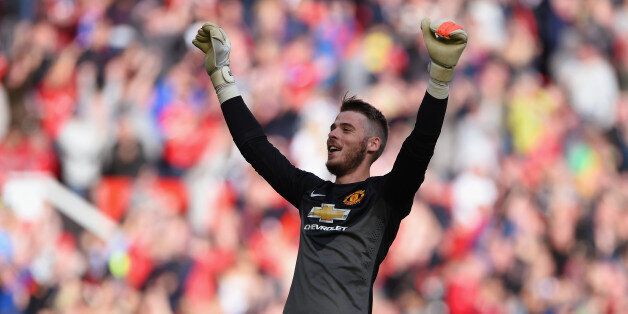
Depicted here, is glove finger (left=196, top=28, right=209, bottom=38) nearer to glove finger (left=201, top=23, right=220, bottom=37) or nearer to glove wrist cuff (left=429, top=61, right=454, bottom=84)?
glove finger (left=201, top=23, right=220, bottom=37)

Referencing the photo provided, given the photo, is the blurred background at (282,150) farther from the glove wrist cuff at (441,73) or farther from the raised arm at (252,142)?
the glove wrist cuff at (441,73)

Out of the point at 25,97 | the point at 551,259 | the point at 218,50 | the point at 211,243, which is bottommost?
the point at 551,259

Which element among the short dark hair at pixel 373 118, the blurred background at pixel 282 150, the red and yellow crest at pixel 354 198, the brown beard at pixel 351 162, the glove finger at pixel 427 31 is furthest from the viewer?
the blurred background at pixel 282 150

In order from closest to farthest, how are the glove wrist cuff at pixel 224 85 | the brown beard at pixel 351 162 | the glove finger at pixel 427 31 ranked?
the glove finger at pixel 427 31, the brown beard at pixel 351 162, the glove wrist cuff at pixel 224 85

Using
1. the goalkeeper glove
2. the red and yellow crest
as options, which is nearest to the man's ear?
the red and yellow crest

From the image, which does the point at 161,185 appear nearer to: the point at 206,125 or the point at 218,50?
the point at 206,125

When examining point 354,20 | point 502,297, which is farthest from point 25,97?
point 502,297

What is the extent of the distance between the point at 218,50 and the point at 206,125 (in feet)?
19.7

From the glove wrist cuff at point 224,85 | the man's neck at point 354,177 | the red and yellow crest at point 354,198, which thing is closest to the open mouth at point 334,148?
the man's neck at point 354,177

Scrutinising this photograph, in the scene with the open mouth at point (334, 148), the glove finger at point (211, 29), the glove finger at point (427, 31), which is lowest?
the open mouth at point (334, 148)

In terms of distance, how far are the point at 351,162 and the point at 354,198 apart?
0.21m

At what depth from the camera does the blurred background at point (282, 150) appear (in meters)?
10.5

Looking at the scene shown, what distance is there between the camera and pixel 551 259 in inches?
514

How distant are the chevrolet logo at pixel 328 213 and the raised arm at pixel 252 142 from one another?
197 millimetres
